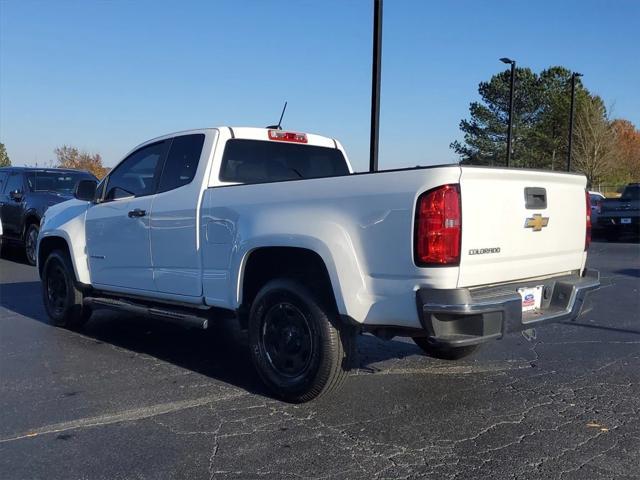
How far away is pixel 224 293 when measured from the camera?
5.10m

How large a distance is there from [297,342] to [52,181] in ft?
33.3

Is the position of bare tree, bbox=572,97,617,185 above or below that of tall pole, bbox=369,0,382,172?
above

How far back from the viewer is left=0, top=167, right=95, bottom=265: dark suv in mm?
12461

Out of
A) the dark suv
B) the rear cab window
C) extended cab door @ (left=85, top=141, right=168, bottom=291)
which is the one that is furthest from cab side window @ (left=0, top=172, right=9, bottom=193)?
the rear cab window

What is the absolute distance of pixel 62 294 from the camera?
23.9 feet

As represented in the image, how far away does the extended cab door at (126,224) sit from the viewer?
19.7ft

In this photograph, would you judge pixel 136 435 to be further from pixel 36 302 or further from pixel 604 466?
pixel 36 302

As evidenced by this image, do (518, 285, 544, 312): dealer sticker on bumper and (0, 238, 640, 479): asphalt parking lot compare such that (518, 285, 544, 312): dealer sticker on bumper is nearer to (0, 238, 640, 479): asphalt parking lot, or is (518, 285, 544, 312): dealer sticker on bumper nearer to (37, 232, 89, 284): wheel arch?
(0, 238, 640, 479): asphalt parking lot

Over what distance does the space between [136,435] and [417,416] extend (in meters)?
1.85

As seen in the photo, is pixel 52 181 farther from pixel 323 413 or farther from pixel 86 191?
pixel 323 413

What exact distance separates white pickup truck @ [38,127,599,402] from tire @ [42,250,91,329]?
0.58 meters

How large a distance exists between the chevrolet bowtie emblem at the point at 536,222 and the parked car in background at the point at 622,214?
1636cm

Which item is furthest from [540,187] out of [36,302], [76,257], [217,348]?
[36,302]

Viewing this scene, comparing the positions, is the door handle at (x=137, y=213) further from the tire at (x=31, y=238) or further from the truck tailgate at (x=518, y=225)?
the tire at (x=31, y=238)
